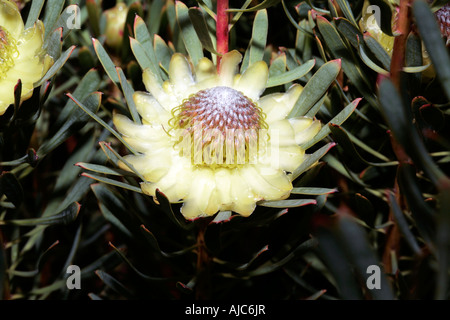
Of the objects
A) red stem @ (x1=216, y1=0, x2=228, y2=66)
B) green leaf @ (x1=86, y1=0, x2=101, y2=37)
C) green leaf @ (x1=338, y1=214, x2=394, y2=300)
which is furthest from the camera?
green leaf @ (x1=86, y1=0, x2=101, y2=37)

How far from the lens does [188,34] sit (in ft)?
2.40

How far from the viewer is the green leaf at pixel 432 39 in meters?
0.41

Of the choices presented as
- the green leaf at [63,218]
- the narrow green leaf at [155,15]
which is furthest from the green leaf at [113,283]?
the narrow green leaf at [155,15]

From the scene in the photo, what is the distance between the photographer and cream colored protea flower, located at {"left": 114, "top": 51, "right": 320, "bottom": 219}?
2.14ft

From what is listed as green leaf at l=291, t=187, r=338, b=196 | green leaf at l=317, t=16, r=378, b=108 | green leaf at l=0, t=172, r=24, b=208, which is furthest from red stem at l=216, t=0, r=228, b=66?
green leaf at l=0, t=172, r=24, b=208

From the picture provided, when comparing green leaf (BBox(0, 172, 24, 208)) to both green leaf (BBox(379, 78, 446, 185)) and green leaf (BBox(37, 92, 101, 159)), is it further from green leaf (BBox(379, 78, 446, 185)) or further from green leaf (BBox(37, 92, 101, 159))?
green leaf (BBox(379, 78, 446, 185))

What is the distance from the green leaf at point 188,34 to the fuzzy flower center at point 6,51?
24 cm

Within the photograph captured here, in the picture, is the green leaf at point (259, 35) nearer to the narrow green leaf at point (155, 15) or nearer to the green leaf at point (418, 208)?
the narrow green leaf at point (155, 15)

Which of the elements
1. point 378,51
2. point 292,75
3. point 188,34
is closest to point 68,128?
point 188,34

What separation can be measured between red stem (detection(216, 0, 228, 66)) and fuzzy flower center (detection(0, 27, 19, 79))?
11.5 inches

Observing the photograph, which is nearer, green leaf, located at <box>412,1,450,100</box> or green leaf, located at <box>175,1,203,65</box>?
green leaf, located at <box>412,1,450,100</box>

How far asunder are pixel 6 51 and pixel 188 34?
26 cm

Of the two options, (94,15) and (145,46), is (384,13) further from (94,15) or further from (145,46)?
(94,15)
